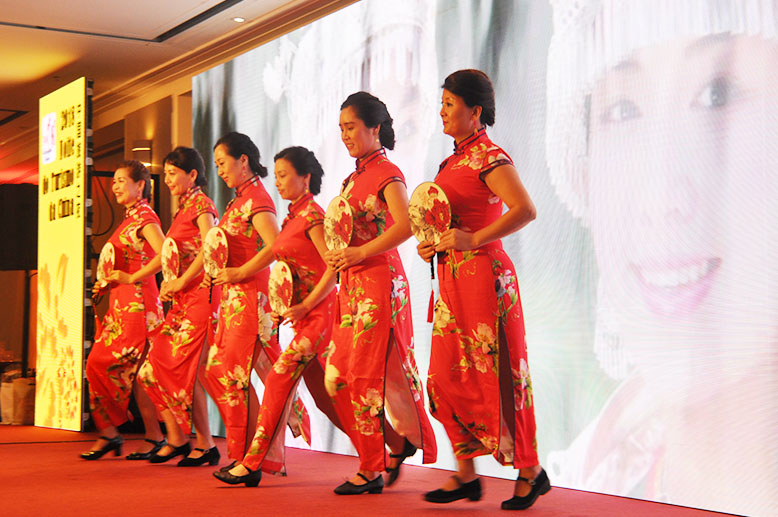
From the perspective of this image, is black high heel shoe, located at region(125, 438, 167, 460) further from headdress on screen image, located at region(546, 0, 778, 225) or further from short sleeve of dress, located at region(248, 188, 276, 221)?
headdress on screen image, located at region(546, 0, 778, 225)

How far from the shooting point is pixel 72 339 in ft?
20.8

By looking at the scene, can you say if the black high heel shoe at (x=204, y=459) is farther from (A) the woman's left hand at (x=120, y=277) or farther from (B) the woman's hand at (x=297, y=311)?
(B) the woman's hand at (x=297, y=311)

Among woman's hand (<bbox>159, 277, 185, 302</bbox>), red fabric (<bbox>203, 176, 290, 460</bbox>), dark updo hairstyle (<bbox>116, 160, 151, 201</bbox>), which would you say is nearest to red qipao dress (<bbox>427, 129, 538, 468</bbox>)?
red fabric (<bbox>203, 176, 290, 460</bbox>)

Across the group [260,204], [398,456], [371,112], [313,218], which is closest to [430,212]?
[371,112]

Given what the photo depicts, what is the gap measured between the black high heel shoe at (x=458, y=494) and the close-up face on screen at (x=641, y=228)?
0.69 m

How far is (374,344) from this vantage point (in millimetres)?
3389

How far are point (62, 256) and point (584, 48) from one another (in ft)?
13.7

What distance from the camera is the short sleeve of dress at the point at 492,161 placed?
303 cm

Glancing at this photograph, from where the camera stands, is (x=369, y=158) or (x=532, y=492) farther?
(x=369, y=158)

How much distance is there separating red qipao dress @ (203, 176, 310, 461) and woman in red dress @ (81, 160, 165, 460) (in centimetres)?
66

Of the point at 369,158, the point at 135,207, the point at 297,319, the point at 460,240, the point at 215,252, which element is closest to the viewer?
the point at 460,240

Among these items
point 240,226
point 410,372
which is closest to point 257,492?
point 410,372

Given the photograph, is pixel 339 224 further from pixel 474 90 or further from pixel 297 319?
pixel 474 90

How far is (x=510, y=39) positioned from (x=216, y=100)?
2735 mm
